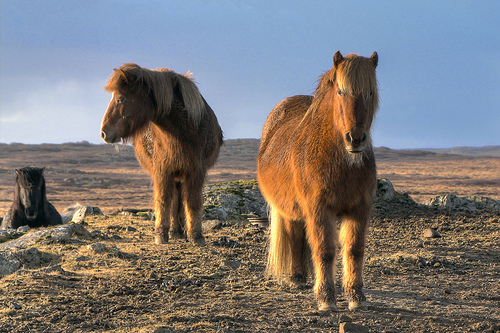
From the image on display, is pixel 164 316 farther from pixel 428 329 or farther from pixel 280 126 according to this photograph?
pixel 280 126

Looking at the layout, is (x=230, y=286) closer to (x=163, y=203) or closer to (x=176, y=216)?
(x=163, y=203)

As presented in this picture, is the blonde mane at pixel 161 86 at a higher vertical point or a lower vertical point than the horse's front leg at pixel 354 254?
higher

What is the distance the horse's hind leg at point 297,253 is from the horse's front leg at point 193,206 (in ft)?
8.37

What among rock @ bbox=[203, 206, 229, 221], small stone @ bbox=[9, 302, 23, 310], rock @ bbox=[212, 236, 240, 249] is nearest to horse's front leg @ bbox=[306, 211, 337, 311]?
small stone @ bbox=[9, 302, 23, 310]

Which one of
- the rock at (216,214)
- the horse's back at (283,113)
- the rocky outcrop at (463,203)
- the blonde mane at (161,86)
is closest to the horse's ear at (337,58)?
the horse's back at (283,113)

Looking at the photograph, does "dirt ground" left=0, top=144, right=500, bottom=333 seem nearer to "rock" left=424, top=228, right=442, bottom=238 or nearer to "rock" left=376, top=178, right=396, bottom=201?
"rock" left=424, top=228, right=442, bottom=238

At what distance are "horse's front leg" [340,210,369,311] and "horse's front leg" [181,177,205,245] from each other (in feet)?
11.8

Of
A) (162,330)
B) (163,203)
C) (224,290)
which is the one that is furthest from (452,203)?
(162,330)

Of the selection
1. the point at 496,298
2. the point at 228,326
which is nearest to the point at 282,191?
the point at 228,326

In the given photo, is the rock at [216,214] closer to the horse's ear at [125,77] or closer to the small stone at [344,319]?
the horse's ear at [125,77]

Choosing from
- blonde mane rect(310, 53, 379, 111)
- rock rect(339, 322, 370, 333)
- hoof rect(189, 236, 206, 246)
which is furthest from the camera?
hoof rect(189, 236, 206, 246)

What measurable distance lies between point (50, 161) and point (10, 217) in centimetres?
3999

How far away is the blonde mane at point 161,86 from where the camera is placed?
7051 mm

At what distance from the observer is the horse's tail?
5.69 meters
